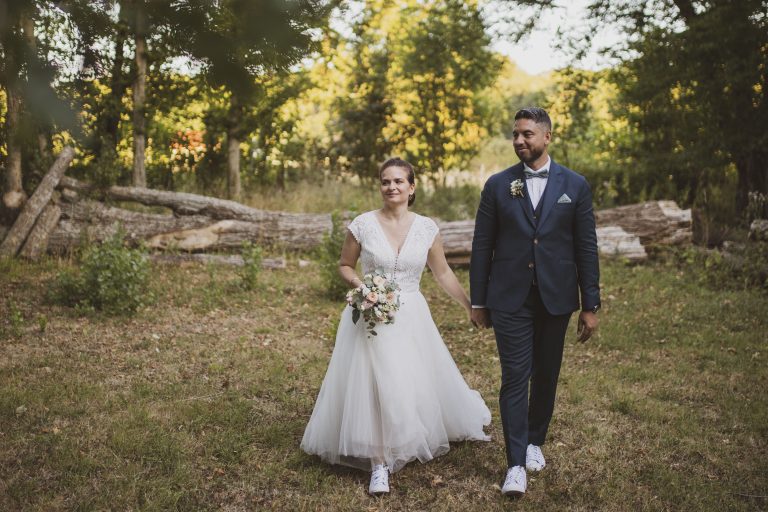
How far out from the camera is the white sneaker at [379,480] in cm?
363

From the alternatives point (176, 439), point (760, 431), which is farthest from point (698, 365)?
point (176, 439)

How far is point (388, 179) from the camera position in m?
3.94

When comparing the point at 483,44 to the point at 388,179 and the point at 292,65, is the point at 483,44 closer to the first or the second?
the point at 388,179

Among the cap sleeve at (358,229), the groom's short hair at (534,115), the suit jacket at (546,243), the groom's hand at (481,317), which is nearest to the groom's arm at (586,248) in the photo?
the suit jacket at (546,243)

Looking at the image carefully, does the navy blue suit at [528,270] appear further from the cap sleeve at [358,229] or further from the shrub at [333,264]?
the shrub at [333,264]

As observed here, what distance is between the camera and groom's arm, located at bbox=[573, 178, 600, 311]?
3.57m

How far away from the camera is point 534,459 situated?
13.0ft

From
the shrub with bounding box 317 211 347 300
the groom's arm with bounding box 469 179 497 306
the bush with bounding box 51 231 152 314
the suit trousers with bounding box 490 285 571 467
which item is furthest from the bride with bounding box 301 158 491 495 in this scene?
the shrub with bounding box 317 211 347 300

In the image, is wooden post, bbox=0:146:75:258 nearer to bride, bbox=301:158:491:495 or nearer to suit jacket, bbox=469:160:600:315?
bride, bbox=301:158:491:495

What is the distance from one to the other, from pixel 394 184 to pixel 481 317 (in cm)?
96

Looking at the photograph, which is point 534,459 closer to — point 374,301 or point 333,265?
point 374,301

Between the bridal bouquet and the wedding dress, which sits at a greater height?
the bridal bouquet

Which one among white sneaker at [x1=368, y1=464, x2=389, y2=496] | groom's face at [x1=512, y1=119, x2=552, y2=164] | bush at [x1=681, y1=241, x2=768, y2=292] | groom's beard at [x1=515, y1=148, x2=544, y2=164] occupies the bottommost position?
white sneaker at [x1=368, y1=464, x2=389, y2=496]

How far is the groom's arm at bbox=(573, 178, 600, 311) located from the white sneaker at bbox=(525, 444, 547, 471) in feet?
3.23
